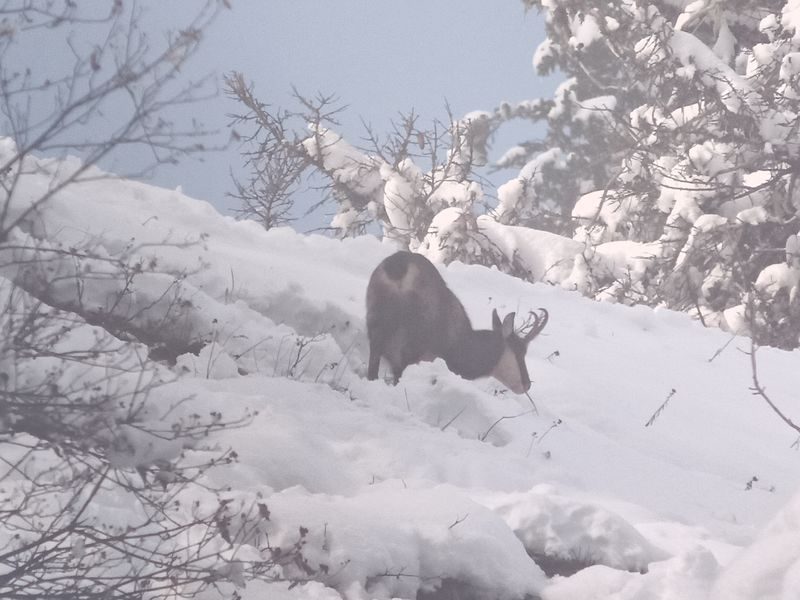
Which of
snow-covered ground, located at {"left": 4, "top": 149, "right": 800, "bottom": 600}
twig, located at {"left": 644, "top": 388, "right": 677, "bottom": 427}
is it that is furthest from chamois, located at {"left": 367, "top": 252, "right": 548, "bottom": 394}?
twig, located at {"left": 644, "top": 388, "right": 677, "bottom": 427}

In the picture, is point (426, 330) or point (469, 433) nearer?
point (469, 433)

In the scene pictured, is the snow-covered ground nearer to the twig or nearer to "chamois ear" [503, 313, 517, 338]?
the twig

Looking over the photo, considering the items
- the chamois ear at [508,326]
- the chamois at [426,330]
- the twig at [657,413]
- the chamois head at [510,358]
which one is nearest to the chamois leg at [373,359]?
the chamois at [426,330]

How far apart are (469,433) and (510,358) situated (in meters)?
1.89

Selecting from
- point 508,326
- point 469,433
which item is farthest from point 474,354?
point 469,433

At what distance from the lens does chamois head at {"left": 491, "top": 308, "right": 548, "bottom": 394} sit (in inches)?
339

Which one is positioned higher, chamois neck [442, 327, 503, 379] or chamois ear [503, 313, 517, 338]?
chamois ear [503, 313, 517, 338]

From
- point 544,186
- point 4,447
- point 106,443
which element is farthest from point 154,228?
point 544,186

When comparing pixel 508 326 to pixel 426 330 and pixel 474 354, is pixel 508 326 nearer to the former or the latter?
pixel 474 354

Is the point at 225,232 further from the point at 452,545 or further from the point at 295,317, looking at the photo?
the point at 452,545

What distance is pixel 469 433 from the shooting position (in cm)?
696

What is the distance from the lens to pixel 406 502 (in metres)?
4.61

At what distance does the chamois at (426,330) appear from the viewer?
8.09 metres

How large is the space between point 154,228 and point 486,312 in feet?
12.3
